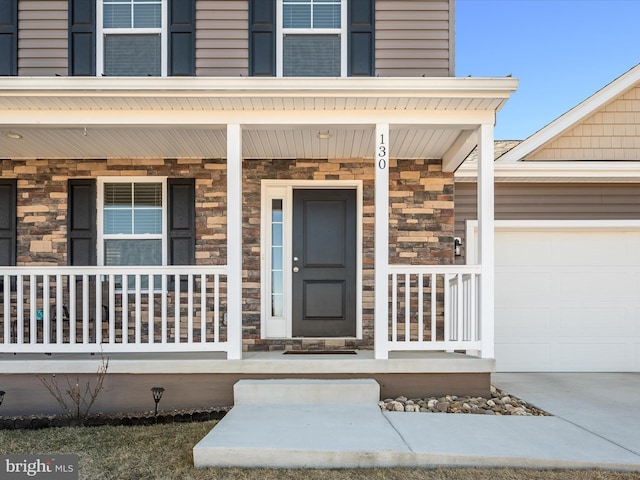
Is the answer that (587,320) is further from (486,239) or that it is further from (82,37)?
(82,37)

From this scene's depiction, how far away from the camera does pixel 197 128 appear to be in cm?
535

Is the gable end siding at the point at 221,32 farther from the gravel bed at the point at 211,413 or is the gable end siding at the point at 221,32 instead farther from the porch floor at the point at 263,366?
the gravel bed at the point at 211,413

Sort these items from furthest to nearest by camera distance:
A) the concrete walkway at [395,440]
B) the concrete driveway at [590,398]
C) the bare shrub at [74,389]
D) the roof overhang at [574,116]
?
the roof overhang at [574,116] → the bare shrub at [74,389] → the concrete driveway at [590,398] → the concrete walkway at [395,440]

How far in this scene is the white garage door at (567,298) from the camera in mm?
6957

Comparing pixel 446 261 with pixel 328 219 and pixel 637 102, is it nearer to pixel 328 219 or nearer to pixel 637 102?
pixel 328 219

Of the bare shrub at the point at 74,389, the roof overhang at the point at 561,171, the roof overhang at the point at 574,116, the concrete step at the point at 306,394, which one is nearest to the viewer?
the concrete step at the point at 306,394

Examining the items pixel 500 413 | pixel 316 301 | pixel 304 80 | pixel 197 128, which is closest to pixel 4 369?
pixel 197 128

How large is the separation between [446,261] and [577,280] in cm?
174

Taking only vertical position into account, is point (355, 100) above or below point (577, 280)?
above

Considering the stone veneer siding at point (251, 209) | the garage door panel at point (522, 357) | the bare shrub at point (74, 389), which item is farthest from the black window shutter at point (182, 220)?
the garage door panel at point (522, 357)

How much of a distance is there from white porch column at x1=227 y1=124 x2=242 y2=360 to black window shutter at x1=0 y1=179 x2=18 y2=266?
3.05 meters

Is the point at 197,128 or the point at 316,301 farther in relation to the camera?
the point at 316,301

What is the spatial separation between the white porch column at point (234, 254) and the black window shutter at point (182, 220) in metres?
1.59

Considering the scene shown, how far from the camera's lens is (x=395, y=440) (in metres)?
3.93
